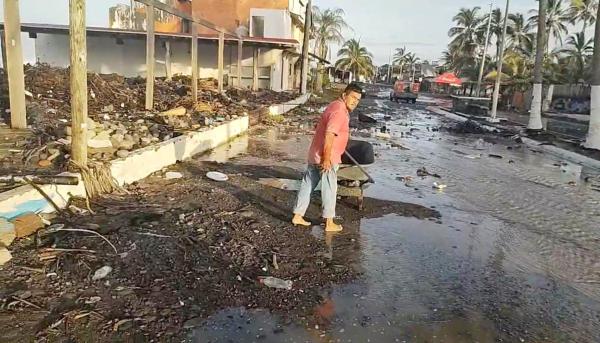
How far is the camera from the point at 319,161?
5375 mm

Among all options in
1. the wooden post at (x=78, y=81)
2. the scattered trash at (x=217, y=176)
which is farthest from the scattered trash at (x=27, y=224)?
the scattered trash at (x=217, y=176)

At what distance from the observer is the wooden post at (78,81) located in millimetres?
5723

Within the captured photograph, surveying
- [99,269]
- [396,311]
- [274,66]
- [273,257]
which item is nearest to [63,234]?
[99,269]

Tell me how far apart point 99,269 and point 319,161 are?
2.53 metres

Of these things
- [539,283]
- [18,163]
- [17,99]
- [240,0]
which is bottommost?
[539,283]

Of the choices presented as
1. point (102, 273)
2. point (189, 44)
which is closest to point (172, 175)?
point (102, 273)

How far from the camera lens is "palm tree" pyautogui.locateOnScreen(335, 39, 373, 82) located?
245 ft

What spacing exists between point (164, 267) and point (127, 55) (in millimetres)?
26754

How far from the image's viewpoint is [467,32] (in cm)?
6188

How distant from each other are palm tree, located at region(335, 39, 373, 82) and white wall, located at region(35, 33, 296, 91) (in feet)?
158

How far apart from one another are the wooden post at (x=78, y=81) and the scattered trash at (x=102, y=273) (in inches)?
90.9

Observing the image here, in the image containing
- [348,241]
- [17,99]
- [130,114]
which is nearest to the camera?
[348,241]

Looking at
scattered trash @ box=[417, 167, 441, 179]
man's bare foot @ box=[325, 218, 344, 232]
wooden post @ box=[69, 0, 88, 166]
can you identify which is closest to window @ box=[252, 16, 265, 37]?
scattered trash @ box=[417, 167, 441, 179]

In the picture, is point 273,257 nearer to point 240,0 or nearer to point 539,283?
point 539,283
